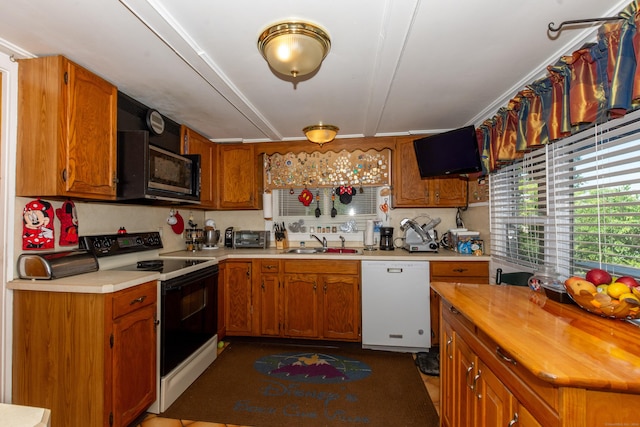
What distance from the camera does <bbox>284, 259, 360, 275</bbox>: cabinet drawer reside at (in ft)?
9.53

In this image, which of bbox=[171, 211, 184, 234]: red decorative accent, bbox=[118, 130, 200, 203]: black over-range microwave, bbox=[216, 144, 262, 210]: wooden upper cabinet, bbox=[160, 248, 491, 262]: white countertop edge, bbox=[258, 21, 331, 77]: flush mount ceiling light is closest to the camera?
bbox=[258, 21, 331, 77]: flush mount ceiling light

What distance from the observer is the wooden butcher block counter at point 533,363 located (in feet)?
2.51

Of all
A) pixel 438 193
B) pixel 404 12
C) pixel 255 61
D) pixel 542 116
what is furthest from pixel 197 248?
pixel 542 116

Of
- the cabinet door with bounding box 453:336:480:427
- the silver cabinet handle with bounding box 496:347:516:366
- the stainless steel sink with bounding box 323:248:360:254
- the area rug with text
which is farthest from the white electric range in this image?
the silver cabinet handle with bounding box 496:347:516:366

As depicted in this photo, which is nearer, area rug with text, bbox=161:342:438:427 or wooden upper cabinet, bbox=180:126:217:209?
area rug with text, bbox=161:342:438:427

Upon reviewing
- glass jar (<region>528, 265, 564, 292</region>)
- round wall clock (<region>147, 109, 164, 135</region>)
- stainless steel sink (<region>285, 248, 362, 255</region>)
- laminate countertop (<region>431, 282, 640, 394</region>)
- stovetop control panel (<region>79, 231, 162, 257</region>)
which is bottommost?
laminate countertop (<region>431, 282, 640, 394</region>)

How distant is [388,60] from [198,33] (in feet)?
3.49

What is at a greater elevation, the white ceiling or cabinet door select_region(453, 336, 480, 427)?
the white ceiling

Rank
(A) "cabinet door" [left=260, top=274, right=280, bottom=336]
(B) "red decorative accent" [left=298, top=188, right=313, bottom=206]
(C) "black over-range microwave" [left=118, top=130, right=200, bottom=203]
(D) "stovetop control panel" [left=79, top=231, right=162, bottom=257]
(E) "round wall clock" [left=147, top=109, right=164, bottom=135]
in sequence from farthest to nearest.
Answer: (B) "red decorative accent" [left=298, top=188, right=313, bottom=206], (A) "cabinet door" [left=260, top=274, right=280, bottom=336], (E) "round wall clock" [left=147, top=109, right=164, bottom=135], (D) "stovetop control panel" [left=79, top=231, right=162, bottom=257], (C) "black over-range microwave" [left=118, top=130, right=200, bottom=203]

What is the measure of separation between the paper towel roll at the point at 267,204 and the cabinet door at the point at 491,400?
9.29ft

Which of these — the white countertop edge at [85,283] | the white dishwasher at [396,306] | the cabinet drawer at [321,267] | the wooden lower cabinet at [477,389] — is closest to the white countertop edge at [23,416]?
the white countertop edge at [85,283]

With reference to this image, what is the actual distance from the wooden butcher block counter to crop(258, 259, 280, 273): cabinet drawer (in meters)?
1.78

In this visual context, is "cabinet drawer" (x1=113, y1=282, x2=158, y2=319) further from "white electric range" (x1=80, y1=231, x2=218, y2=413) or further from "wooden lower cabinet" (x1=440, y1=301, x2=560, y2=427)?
"wooden lower cabinet" (x1=440, y1=301, x2=560, y2=427)

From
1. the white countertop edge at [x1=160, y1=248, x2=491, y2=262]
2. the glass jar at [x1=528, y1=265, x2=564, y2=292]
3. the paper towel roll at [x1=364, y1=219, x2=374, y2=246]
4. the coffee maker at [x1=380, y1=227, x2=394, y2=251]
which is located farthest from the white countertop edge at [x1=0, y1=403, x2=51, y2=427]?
the paper towel roll at [x1=364, y1=219, x2=374, y2=246]
